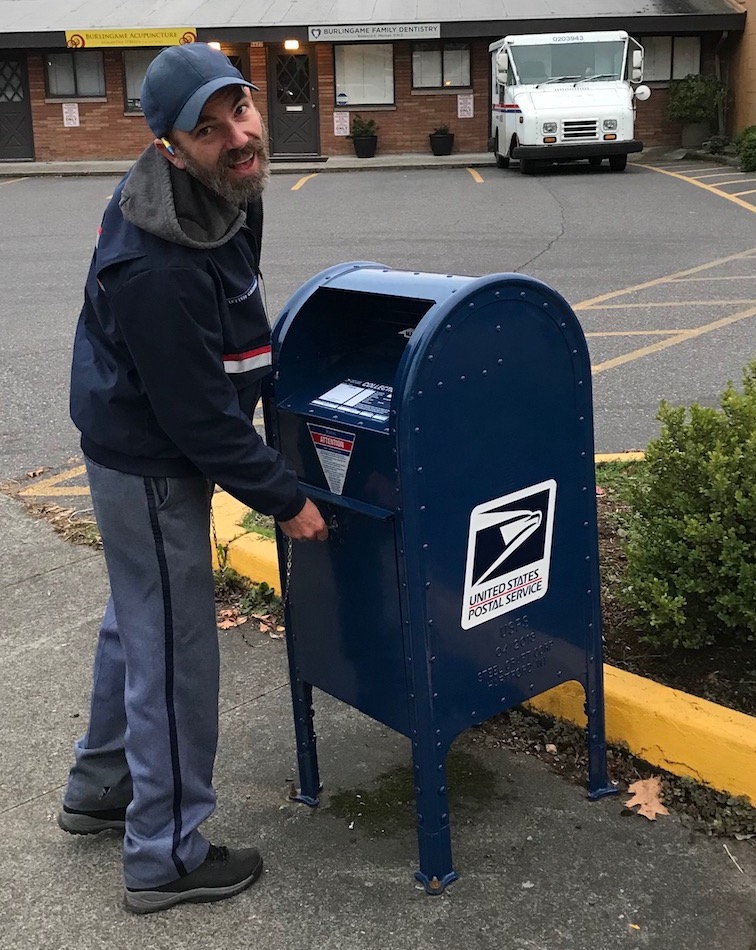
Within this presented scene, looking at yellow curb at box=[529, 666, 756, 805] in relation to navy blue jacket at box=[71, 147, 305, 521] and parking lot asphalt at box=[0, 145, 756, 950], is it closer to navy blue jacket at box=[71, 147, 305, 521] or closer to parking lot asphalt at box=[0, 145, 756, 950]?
parking lot asphalt at box=[0, 145, 756, 950]

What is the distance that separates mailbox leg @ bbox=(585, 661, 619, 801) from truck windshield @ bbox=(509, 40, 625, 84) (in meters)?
19.3

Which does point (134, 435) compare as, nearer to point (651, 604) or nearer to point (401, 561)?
point (401, 561)

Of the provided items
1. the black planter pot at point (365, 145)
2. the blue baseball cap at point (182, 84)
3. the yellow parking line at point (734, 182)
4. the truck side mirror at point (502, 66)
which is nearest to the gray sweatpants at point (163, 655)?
the blue baseball cap at point (182, 84)

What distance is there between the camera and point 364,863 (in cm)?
280

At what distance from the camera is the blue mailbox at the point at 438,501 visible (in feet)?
8.14

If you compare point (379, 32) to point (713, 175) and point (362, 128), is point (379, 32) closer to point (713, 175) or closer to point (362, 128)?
point (362, 128)

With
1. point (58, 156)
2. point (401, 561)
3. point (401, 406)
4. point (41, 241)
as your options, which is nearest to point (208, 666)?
point (401, 561)

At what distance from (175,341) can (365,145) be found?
24997 millimetres

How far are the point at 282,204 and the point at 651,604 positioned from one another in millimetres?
14634

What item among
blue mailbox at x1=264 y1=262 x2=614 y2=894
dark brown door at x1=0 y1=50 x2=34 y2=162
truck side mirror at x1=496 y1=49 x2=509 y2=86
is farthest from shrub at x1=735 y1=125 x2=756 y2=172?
blue mailbox at x1=264 y1=262 x2=614 y2=894

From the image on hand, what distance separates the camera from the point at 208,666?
2.64 meters

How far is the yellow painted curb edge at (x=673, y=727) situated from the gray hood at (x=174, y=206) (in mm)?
1756

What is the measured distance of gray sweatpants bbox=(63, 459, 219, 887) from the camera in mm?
2500

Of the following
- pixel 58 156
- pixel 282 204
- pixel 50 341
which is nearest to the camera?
pixel 50 341
